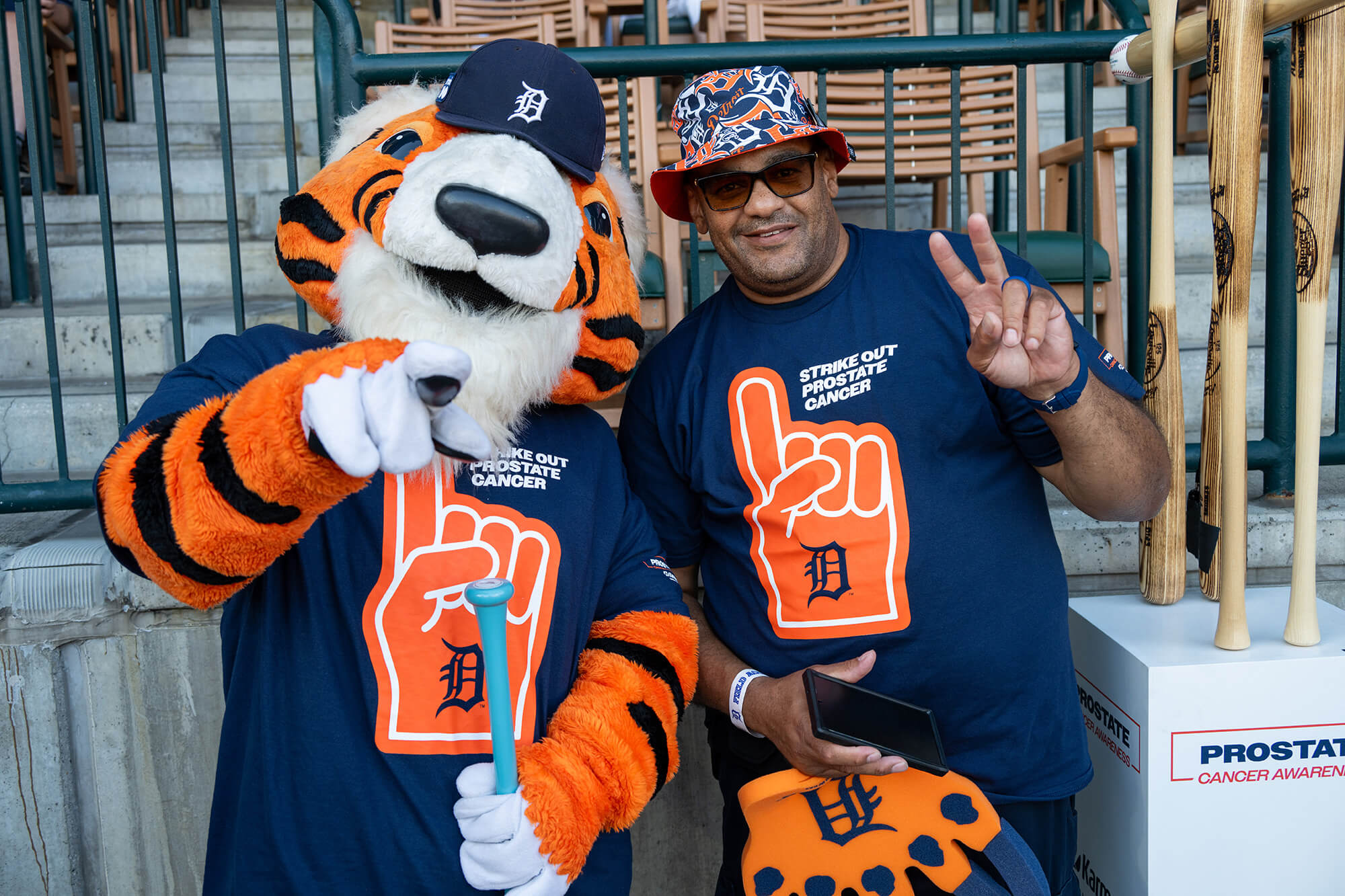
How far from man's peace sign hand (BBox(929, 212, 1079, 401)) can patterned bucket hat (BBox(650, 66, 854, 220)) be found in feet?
1.30

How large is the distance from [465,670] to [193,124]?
4361mm

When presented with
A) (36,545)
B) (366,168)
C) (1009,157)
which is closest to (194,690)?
(36,545)

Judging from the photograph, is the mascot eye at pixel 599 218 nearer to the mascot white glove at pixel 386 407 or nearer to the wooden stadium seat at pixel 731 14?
the mascot white glove at pixel 386 407

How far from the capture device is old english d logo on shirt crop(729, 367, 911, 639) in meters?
1.59

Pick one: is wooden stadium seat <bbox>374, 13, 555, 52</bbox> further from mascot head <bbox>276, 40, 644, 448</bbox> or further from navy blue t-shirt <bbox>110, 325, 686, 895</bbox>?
navy blue t-shirt <bbox>110, 325, 686, 895</bbox>

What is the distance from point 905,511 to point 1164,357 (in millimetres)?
632

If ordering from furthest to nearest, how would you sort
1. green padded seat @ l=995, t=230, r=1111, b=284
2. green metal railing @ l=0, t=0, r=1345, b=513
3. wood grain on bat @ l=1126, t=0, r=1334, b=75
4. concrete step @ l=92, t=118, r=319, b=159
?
concrete step @ l=92, t=118, r=319, b=159 → green padded seat @ l=995, t=230, r=1111, b=284 → green metal railing @ l=0, t=0, r=1345, b=513 → wood grain on bat @ l=1126, t=0, r=1334, b=75

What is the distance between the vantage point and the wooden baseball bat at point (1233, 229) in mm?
1593

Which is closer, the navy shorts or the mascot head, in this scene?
the mascot head

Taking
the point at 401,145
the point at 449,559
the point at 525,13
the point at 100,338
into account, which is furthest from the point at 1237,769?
the point at 525,13

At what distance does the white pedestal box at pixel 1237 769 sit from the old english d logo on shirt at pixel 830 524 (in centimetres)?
50

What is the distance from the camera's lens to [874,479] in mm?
1604

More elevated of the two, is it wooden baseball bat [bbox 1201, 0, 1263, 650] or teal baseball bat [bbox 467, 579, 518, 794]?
wooden baseball bat [bbox 1201, 0, 1263, 650]

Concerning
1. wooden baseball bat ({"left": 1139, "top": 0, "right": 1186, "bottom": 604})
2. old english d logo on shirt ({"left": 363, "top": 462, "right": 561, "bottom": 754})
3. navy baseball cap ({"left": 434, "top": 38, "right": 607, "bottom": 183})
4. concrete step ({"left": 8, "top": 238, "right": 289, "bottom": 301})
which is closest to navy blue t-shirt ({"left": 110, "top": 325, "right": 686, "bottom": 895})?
old english d logo on shirt ({"left": 363, "top": 462, "right": 561, "bottom": 754})
